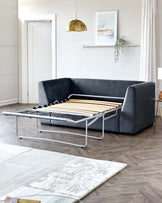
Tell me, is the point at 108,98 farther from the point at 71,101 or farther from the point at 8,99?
the point at 8,99

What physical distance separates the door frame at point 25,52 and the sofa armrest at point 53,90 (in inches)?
75.7

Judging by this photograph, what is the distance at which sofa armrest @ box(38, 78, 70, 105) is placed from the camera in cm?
646

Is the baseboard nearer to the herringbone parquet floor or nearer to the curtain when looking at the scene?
the herringbone parquet floor

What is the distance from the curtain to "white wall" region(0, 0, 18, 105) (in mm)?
3343

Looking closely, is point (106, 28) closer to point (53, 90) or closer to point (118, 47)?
point (118, 47)

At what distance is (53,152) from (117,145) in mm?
993

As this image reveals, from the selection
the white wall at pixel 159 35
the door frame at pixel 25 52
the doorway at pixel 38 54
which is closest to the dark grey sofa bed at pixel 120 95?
the white wall at pixel 159 35

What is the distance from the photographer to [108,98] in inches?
271

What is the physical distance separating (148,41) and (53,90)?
235 cm

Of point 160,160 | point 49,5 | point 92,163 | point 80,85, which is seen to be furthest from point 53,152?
point 49,5

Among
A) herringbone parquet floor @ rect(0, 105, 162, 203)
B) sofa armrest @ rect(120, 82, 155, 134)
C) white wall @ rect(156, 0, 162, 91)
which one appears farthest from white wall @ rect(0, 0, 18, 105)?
sofa armrest @ rect(120, 82, 155, 134)

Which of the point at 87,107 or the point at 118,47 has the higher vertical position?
the point at 118,47

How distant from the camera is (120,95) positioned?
6.81m

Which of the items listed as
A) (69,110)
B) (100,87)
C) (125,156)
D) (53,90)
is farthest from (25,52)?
(125,156)
